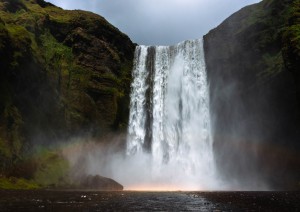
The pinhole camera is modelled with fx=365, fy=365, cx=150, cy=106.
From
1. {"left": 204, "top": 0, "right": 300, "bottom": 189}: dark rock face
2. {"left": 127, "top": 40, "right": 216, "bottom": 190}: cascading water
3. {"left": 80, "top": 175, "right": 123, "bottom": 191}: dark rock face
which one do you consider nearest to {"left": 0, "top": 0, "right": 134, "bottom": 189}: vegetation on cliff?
{"left": 127, "top": 40, "right": 216, "bottom": 190}: cascading water

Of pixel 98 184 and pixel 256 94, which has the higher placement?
pixel 256 94

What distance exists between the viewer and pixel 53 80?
2015 inches

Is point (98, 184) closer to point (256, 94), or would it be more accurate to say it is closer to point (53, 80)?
point (53, 80)

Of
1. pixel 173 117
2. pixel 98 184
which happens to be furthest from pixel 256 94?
pixel 98 184

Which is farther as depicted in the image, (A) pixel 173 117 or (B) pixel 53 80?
(A) pixel 173 117

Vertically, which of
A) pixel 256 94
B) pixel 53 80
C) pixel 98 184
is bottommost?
pixel 98 184

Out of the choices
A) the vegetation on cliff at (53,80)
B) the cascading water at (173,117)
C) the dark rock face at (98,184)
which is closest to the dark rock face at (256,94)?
the cascading water at (173,117)

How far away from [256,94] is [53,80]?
28325 mm

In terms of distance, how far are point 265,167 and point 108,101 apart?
24.8 m

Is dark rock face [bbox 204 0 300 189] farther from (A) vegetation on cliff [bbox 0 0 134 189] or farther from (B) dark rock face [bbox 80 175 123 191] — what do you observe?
(B) dark rock face [bbox 80 175 123 191]

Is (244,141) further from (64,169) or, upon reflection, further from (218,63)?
(64,169)

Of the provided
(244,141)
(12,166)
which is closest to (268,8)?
(244,141)

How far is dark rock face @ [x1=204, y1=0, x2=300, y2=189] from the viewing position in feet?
147

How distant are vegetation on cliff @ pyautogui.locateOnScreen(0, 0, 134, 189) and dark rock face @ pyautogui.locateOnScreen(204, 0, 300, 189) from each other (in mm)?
15526
